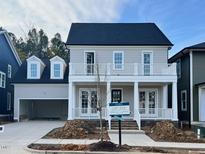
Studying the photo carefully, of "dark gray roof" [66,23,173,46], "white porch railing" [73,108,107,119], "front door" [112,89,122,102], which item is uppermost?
"dark gray roof" [66,23,173,46]

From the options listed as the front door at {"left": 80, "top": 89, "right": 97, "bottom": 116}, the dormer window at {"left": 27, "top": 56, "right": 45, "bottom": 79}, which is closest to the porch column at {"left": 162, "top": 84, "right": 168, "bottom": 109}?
the front door at {"left": 80, "top": 89, "right": 97, "bottom": 116}

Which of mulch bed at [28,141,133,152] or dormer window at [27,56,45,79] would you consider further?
dormer window at [27,56,45,79]

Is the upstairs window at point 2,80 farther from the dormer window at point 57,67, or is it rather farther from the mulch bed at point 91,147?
the mulch bed at point 91,147

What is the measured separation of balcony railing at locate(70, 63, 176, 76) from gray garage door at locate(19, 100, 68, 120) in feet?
31.5

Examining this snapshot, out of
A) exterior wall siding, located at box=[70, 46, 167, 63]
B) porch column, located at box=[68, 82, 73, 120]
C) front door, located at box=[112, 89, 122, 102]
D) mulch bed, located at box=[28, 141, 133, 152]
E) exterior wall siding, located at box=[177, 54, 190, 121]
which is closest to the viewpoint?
mulch bed, located at box=[28, 141, 133, 152]

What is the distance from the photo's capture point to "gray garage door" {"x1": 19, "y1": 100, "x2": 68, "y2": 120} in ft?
123

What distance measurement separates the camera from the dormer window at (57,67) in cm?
3381

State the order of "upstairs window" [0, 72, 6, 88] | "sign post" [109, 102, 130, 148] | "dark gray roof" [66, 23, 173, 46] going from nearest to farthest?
1. "sign post" [109, 102, 130, 148]
2. "dark gray roof" [66, 23, 173, 46]
3. "upstairs window" [0, 72, 6, 88]

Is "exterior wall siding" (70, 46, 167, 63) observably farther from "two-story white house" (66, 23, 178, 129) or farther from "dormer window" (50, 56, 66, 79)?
"dormer window" (50, 56, 66, 79)

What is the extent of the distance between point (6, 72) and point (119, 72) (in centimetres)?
1294

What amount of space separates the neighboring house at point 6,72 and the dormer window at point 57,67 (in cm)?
477

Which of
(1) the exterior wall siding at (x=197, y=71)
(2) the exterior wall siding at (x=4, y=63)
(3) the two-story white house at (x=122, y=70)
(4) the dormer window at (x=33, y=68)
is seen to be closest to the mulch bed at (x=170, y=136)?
(3) the two-story white house at (x=122, y=70)

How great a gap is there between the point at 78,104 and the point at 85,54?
13.8ft

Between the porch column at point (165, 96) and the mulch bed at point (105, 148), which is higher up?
the porch column at point (165, 96)
